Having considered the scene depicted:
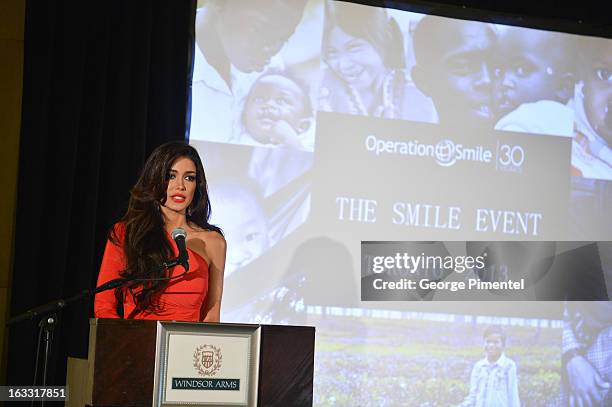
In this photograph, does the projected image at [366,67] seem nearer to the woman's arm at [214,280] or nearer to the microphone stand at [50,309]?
the woman's arm at [214,280]

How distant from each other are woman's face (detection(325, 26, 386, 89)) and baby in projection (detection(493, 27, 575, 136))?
2.71 feet

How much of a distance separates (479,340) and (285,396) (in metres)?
2.81

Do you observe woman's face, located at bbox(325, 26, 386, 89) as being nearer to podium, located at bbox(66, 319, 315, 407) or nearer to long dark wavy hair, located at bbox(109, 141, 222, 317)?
long dark wavy hair, located at bbox(109, 141, 222, 317)

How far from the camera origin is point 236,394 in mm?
2318

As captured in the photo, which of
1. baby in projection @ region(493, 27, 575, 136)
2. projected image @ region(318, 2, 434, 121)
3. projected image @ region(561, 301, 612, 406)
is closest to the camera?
projected image @ region(318, 2, 434, 121)

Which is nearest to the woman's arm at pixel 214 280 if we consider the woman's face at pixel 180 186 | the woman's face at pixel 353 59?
the woman's face at pixel 180 186

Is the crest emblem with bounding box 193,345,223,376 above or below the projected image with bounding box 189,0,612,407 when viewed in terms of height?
below

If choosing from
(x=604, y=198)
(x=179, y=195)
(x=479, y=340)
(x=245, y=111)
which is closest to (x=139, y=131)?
(x=245, y=111)

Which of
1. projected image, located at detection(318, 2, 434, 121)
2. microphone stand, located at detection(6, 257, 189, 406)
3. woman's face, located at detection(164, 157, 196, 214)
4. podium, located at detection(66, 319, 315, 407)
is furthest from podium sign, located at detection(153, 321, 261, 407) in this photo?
projected image, located at detection(318, 2, 434, 121)

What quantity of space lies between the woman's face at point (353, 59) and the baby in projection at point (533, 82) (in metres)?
0.83

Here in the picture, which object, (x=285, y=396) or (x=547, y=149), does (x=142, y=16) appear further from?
(x=285, y=396)

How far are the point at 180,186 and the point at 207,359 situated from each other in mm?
1108

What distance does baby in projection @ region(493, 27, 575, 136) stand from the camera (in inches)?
204

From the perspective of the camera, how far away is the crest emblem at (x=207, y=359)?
229 cm
